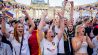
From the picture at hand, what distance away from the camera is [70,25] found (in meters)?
3.67

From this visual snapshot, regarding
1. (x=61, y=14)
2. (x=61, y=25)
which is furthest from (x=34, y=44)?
(x=61, y=14)

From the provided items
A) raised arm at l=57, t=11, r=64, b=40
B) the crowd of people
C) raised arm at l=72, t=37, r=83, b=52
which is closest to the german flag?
the crowd of people

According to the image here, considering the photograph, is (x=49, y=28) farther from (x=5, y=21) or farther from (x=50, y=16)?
(x=5, y=21)

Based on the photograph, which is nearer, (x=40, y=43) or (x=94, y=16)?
(x=40, y=43)

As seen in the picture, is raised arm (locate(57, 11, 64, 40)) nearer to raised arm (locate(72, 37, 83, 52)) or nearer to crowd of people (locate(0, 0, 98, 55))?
crowd of people (locate(0, 0, 98, 55))

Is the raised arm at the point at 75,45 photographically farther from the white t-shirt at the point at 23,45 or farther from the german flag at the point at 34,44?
the white t-shirt at the point at 23,45

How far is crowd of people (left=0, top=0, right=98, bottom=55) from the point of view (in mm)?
3348

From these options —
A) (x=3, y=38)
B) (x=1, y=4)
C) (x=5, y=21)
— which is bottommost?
(x=3, y=38)

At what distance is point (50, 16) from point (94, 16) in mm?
704

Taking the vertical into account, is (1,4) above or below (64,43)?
above

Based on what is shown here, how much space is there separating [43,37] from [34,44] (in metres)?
0.16

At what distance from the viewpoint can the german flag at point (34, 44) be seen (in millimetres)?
3426

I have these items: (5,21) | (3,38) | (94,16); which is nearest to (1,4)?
(5,21)

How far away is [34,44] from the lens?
346 cm
